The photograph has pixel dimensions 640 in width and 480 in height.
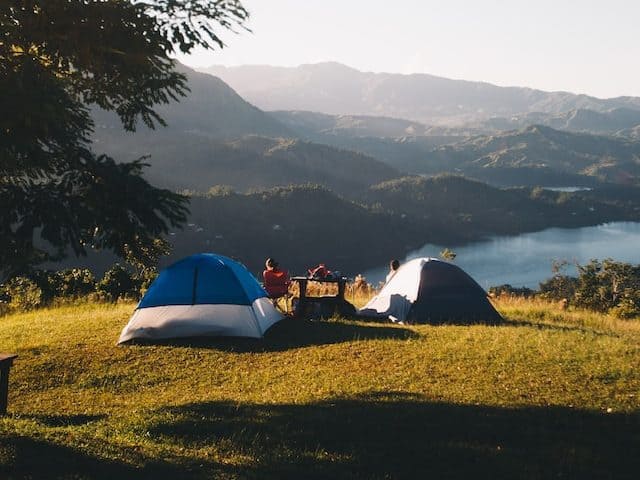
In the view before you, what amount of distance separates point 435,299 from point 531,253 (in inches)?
5780

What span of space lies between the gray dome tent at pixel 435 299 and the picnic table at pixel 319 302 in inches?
28.6

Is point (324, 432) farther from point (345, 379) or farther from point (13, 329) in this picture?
point (13, 329)

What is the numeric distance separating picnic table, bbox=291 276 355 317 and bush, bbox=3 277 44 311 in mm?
10093

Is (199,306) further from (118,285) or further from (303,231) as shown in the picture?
(303,231)

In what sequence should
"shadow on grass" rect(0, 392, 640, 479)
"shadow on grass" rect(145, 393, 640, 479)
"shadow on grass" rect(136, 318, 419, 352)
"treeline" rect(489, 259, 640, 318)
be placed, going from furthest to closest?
"treeline" rect(489, 259, 640, 318) → "shadow on grass" rect(136, 318, 419, 352) → "shadow on grass" rect(145, 393, 640, 479) → "shadow on grass" rect(0, 392, 640, 479)

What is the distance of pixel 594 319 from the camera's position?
15.8 meters

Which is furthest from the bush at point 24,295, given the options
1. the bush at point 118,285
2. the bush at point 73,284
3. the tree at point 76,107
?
the tree at point 76,107

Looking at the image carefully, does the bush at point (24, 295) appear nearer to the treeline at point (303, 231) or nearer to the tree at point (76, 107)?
the tree at point (76, 107)

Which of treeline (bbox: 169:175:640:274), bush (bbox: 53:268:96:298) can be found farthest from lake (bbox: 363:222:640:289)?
bush (bbox: 53:268:96:298)

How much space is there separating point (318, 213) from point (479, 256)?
170ft

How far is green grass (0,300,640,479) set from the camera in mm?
5727

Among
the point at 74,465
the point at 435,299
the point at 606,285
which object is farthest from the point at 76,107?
the point at 606,285

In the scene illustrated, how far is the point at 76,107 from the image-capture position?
8.99 metres

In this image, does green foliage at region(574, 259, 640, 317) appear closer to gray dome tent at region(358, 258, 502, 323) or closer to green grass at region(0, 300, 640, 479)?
gray dome tent at region(358, 258, 502, 323)
